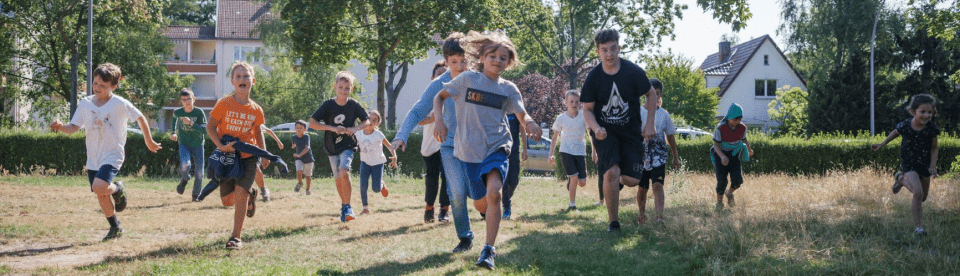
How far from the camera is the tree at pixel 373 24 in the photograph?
22016 millimetres

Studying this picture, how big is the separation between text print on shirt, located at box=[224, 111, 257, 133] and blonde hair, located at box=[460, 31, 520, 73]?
2.13m

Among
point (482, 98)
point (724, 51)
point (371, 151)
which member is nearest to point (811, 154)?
point (371, 151)

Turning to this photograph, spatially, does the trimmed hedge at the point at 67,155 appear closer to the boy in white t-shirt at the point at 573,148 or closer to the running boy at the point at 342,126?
the boy in white t-shirt at the point at 573,148

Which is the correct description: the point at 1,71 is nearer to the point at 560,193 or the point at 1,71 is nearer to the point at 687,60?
the point at 560,193

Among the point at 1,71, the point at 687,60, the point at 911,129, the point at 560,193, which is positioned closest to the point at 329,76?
the point at 1,71

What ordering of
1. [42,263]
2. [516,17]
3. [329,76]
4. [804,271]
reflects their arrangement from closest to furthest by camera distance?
[804,271] < [42,263] < [516,17] < [329,76]

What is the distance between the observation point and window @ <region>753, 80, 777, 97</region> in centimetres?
4891

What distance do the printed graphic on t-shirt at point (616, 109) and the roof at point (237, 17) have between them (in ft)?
169

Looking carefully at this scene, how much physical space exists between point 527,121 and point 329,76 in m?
41.0

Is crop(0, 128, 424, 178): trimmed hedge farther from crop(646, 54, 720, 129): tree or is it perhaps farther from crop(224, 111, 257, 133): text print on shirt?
crop(646, 54, 720, 129): tree

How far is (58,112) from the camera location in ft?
114

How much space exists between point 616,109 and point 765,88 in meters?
45.7

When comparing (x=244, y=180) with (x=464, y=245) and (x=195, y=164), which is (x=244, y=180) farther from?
(x=195, y=164)

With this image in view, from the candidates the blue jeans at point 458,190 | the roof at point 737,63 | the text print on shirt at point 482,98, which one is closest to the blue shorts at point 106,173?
the blue jeans at point 458,190
